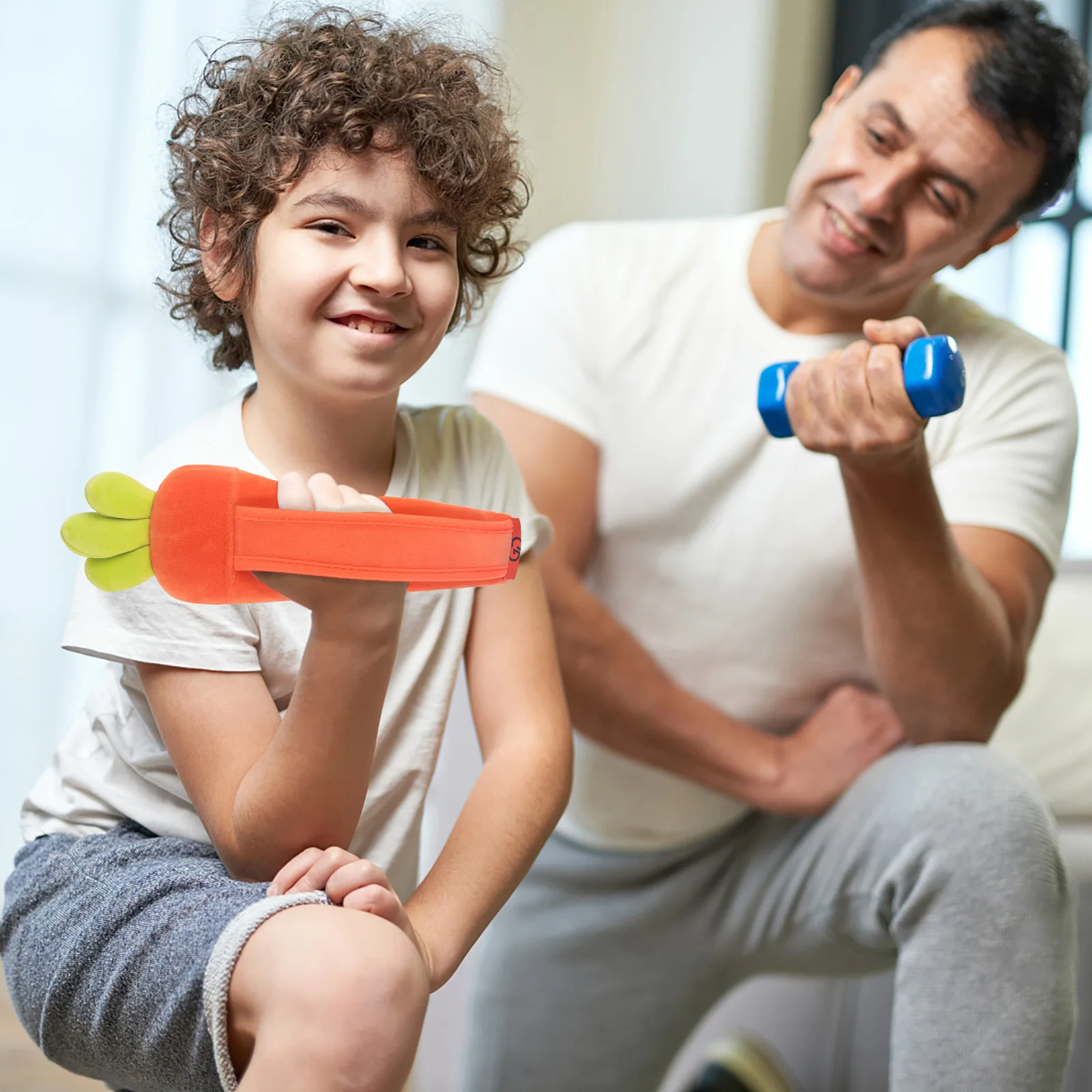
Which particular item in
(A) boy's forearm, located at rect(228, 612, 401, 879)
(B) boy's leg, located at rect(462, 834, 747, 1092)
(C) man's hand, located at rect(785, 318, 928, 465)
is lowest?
(B) boy's leg, located at rect(462, 834, 747, 1092)

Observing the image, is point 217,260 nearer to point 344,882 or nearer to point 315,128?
point 315,128

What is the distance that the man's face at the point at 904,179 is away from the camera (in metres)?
0.95

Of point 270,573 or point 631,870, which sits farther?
point 631,870

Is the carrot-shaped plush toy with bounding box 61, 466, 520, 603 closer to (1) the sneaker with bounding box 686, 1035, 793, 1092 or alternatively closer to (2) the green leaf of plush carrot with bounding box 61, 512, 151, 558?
(2) the green leaf of plush carrot with bounding box 61, 512, 151, 558

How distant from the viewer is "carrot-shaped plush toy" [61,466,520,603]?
476 mm

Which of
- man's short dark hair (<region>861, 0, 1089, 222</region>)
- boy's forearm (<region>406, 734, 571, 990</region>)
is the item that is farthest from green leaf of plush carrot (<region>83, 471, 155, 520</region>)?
man's short dark hair (<region>861, 0, 1089, 222</region>)

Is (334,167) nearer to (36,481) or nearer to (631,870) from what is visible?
(631,870)

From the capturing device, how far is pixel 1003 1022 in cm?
82

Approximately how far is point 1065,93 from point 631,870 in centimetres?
77

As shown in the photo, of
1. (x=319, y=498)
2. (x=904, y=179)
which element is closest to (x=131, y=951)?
(x=319, y=498)

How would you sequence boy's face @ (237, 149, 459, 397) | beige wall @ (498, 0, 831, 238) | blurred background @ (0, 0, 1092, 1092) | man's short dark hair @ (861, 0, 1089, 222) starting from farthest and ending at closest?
beige wall @ (498, 0, 831, 238) < blurred background @ (0, 0, 1092, 1092) < man's short dark hair @ (861, 0, 1089, 222) < boy's face @ (237, 149, 459, 397)

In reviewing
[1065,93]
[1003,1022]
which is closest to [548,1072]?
[1003,1022]

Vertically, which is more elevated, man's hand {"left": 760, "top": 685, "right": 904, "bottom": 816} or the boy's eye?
the boy's eye

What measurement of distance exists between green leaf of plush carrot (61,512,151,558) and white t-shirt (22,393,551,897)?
9 cm
